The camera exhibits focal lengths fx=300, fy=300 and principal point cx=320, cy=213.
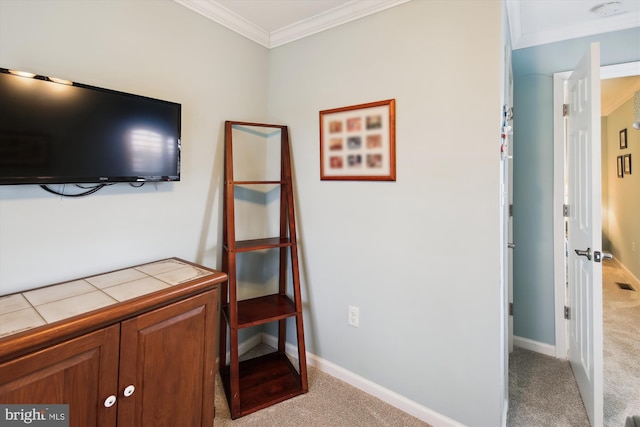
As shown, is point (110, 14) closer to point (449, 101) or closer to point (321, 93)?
point (321, 93)

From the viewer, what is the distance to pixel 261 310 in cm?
191

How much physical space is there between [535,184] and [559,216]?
0.29 m

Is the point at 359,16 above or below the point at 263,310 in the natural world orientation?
above

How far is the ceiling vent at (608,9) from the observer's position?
1.88m

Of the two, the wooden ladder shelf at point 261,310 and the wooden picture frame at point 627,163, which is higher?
the wooden picture frame at point 627,163

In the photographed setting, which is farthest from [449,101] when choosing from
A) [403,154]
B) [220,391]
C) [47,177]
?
[220,391]

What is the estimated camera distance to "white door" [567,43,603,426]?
5.02ft

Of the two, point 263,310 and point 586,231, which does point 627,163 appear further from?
point 263,310

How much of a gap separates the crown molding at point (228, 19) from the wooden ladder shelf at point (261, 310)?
63cm

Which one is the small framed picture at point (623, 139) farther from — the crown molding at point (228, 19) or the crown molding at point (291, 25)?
the crown molding at point (228, 19)

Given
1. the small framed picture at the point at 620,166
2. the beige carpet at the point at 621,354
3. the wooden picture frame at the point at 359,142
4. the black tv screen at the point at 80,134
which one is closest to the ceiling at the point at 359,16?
the wooden picture frame at the point at 359,142

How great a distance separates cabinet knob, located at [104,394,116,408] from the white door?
2.19m

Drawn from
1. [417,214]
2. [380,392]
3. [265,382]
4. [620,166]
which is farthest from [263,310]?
[620,166]

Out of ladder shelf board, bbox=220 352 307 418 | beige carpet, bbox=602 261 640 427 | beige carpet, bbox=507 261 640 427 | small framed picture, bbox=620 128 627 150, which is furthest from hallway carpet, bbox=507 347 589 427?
small framed picture, bbox=620 128 627 150
